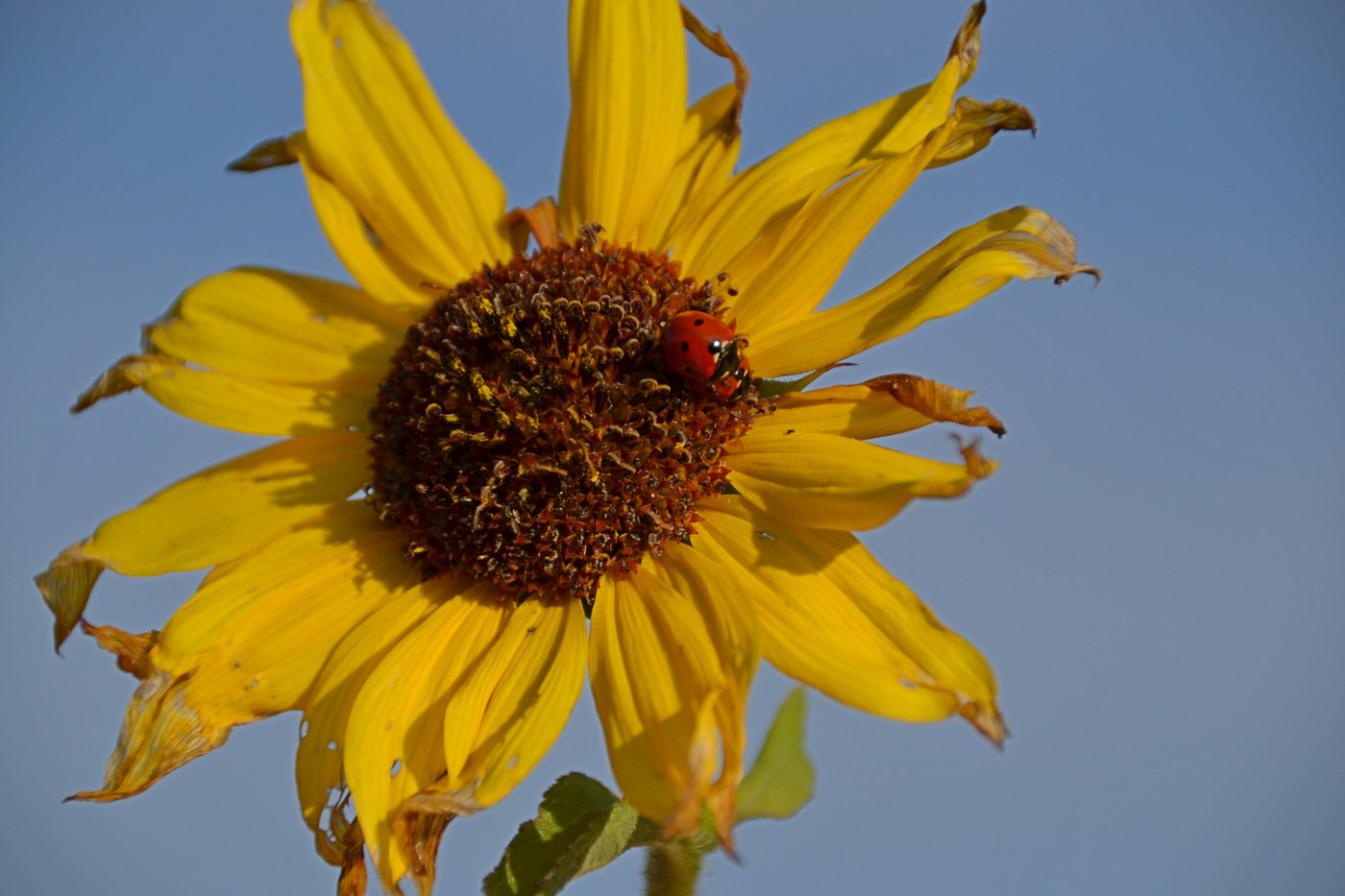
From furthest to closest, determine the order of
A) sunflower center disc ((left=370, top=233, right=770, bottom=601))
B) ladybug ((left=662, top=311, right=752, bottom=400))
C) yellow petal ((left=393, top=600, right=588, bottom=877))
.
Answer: sunflower center disc ((left=370, top=233, right=770, bottom=601)) < ladybug ((left=662, top=311, right=752, bottom=400)) < yellow petal ((left=393, top=600, right=588, bottom=877))

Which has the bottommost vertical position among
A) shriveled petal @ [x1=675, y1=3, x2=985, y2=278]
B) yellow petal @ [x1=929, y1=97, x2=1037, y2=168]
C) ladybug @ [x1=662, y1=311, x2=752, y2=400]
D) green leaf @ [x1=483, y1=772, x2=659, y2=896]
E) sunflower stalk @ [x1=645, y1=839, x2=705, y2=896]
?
sunflower stalk @ [x1=645, y1=839, x2=705, y2=896]

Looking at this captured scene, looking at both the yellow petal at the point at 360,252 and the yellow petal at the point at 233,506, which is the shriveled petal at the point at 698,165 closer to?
the yellow petal at the point at 360,252

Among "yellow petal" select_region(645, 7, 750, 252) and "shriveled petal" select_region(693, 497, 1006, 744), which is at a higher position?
"yellow petal" select_region(645, 7, 750, 252)

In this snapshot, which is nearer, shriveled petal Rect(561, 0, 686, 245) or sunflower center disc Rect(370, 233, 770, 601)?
sunflower center disc Rect(370, 233, 770, 601)

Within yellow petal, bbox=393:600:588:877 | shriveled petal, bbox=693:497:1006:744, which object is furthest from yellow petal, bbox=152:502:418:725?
shriveled petal, bbox=693:497:1006:744

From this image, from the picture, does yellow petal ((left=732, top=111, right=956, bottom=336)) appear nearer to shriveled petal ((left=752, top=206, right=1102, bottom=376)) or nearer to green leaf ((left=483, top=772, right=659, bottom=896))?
shriveled petal ((left=752, top=206, right=1102, bottom=376))

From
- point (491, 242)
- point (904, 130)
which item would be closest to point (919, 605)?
point (904, 130)

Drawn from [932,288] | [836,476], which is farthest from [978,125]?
[836,476]

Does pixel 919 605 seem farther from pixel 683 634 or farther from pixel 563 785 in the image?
pixel 563 785

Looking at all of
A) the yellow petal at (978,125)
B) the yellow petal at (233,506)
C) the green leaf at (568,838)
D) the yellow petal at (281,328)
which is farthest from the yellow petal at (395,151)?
the green leaf at (568,838)
